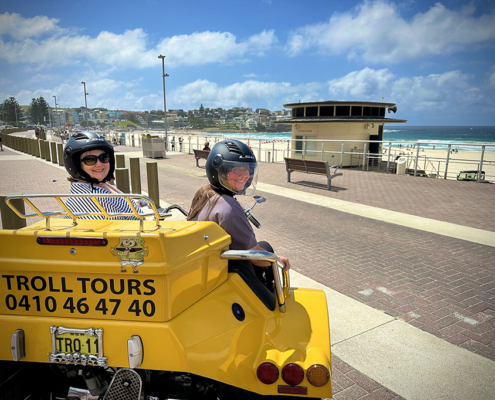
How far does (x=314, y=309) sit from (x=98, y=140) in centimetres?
218

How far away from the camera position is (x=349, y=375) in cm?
282

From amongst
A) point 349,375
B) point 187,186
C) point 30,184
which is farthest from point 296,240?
point 30,184

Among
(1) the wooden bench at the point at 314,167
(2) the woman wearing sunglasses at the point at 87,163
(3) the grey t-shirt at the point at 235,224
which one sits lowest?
(1) the wooden bench at the point at 314,167

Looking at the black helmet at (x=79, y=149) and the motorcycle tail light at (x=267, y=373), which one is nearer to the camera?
the motorcycle tail light at (x=267, y=373)

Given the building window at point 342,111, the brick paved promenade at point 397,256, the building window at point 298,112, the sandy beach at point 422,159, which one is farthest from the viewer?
the building window at point 298,112

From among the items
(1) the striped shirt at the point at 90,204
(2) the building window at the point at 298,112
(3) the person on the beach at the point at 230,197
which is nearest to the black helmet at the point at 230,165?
(3) the person on the beach at the point at 230,197

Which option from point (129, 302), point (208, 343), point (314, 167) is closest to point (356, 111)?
point (314, 167)

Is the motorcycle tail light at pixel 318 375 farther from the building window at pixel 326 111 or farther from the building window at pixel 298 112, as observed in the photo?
the building window at pixel 298 112

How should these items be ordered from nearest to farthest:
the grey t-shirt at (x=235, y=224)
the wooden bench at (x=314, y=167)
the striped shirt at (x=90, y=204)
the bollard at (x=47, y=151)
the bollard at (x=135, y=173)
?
the grey t-shirt at (x=235, y=224)
the striped shirt at (x=90, y=204)
the bollard at (x=135, y=173)
the wooden bench at (x=314, y=167)
the bollard at (x=47, y=151)

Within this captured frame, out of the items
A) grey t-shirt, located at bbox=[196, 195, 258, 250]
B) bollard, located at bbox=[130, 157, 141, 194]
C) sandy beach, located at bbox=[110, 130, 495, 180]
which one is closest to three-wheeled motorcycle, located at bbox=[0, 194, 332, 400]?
grey t-shirt, located at bbox=[196, 195, 258, 250]

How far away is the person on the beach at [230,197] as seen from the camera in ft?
7.46

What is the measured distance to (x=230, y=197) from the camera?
2.40 m

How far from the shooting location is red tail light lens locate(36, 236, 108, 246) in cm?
163

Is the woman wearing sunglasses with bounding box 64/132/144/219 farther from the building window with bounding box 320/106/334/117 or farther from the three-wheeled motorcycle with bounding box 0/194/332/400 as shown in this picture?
the building window with bounding box 320/106/334/117
